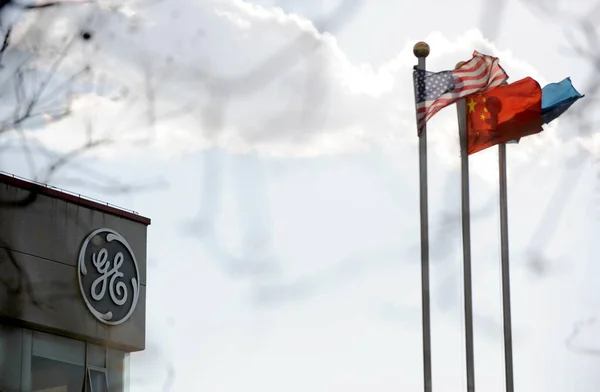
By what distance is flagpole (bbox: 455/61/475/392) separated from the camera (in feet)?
75.6

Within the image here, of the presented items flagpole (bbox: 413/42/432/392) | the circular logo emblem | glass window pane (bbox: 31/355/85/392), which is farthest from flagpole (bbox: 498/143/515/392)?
glass window pane (bbox: 31/355/85/392)

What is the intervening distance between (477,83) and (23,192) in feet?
26.5

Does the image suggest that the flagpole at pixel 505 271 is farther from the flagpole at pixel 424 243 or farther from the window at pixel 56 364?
Answer: the window at pixel 56 364

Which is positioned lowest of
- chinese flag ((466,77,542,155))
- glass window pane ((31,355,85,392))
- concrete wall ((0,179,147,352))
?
glass window pane ((31,355,85,392))

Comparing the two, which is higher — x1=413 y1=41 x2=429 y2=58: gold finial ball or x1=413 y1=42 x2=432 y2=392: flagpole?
x1=413 y1=41 x2=429 y2=58: gold finial ball

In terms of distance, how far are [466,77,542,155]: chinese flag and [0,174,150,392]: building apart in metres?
7.16

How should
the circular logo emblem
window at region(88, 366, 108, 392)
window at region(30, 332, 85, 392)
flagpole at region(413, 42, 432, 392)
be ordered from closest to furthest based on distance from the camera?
flagpole at region(413, 42, 432, 392), window at region(30, 332, 85, 392), the circular logo emblem, window at region(88, 366, 108, 392)

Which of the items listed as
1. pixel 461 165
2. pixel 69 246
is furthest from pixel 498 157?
pixel 69 246

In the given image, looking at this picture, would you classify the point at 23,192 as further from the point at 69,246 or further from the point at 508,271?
the point at 508,271

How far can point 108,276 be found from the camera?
93.4ft

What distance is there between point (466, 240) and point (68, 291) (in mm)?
7630

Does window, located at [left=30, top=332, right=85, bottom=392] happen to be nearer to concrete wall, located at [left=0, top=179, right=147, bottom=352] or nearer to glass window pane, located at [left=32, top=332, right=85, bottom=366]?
glass window pane, located at [left=32, top=332, right=85, bottom=366]

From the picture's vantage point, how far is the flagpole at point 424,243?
22.6 metres

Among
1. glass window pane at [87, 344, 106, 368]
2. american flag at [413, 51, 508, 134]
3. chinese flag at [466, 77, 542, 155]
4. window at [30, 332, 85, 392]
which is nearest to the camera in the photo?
american flag at [413, 51, 508, 134]
